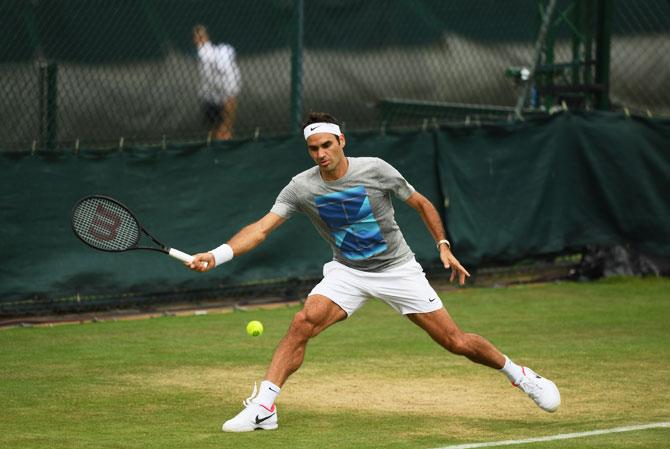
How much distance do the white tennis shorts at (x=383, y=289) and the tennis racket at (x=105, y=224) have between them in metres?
1.03

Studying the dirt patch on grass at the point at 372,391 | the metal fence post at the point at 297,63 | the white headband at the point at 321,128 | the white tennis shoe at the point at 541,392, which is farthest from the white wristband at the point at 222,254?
the metal fence post at the point at 297,63

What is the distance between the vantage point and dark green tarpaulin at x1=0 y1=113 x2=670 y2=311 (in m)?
11.6

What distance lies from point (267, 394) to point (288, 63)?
20.7ft

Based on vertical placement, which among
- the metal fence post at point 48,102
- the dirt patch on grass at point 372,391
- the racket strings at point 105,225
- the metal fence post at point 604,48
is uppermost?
the metal fence post at point 604,48

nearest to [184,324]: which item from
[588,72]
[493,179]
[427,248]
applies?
[427,248]

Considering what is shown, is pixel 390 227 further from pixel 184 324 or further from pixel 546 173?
pixel 546 173

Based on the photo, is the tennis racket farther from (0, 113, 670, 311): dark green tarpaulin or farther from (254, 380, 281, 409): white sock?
(0, 113, 670, 311): dark green tarpaulin

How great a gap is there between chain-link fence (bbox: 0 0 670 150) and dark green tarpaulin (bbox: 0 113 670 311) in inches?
20.7

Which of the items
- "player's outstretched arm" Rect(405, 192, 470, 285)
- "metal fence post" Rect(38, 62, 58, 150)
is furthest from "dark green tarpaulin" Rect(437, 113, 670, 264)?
"player's outstretched arm" Rect(405, 192, 470, 285)

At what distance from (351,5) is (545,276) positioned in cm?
352

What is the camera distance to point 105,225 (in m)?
8.01

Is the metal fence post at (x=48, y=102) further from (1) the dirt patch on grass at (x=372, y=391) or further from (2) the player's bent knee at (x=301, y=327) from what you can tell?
(2) the player's bent knee at (x=301, y=327)

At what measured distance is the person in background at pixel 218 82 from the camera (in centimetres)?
1278

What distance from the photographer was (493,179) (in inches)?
542
